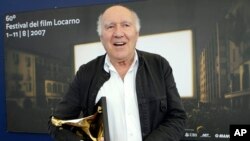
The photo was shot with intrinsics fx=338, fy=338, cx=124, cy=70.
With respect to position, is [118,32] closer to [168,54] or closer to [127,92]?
[127,92]

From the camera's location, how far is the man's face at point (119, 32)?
108 cm

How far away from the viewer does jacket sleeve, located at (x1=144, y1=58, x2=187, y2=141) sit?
Result: 1044mm

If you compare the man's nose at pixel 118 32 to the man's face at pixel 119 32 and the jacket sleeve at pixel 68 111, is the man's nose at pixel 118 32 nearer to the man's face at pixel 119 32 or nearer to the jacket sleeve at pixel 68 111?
the man's face at pixel 119 32

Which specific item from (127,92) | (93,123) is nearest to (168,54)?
(127,92)

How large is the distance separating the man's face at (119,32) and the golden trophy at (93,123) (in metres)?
0.18

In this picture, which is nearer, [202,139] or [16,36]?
[202,139]

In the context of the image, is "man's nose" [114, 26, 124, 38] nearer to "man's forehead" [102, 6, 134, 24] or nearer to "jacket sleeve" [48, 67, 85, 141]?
"man's forehead" [102, 6, 134, 24]

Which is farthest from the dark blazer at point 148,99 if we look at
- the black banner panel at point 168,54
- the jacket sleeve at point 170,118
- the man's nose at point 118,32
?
the black banner panel at point 168,54

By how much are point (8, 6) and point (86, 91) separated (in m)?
1.62

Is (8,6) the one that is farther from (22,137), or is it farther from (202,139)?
(202,139)

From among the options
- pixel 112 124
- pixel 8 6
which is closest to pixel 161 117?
pixel 112 124

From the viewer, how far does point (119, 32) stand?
108 centimetres

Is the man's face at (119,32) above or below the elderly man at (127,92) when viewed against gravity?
above

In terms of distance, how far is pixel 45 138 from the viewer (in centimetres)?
239
